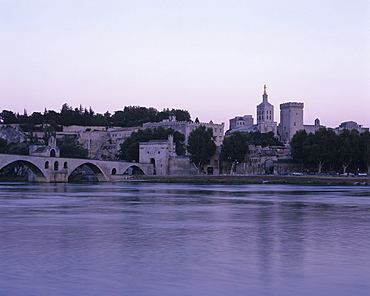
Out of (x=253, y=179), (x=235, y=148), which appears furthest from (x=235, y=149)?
(x=253, y=179)

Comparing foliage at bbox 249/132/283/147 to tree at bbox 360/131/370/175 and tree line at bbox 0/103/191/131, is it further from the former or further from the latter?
tree at bbox 360/131/370/175

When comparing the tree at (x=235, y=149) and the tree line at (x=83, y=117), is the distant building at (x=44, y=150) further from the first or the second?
the tree line at (x=83, y=117)

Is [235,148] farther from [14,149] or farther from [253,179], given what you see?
[14,149]

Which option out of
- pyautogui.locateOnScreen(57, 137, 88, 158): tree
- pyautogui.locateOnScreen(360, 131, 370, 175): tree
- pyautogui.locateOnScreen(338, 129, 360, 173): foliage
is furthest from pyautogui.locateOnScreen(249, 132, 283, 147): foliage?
pyautogui.locateOnScreen(360, 131, 370, 175): tree

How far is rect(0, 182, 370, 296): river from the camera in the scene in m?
10.0

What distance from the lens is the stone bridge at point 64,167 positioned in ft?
218

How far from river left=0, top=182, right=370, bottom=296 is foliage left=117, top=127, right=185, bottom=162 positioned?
6754 cm

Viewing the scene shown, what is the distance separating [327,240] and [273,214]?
322 inches

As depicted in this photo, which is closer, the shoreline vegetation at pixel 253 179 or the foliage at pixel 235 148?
the shoreline vegetation at pixel 253 179

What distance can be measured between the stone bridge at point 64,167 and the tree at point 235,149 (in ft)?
39.5

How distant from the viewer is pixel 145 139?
299 feet

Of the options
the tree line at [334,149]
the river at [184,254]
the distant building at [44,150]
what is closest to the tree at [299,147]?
the tree line at [334,149]

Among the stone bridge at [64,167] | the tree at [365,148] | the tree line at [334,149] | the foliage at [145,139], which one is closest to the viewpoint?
the stone bridge at [64,167]

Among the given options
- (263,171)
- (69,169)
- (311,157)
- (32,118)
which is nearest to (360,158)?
(311,157)
